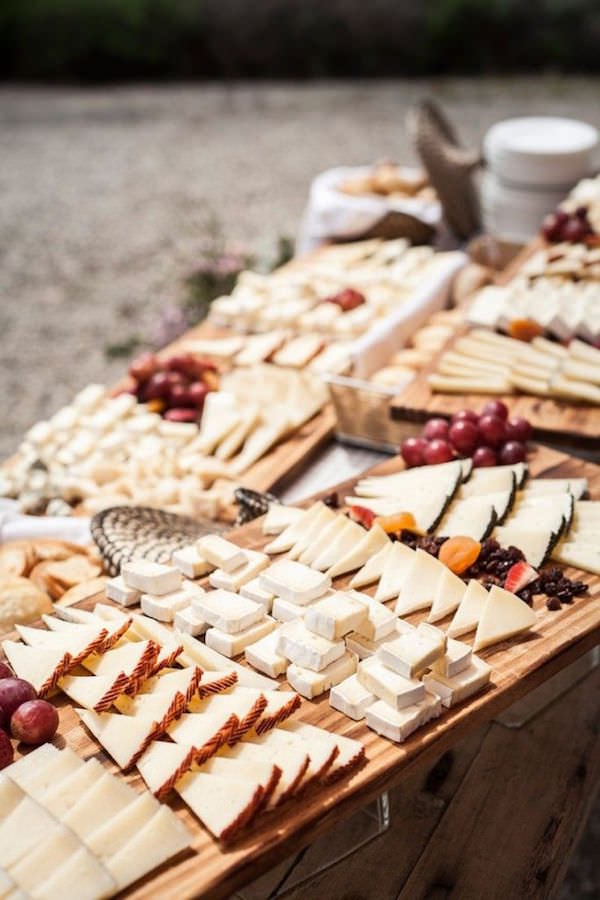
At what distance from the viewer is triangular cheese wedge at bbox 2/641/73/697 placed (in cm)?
191

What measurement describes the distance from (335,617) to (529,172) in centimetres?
357

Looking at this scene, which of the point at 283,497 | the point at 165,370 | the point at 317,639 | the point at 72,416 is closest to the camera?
the point at 317,639

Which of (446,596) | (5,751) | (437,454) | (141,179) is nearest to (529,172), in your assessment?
(437,454)

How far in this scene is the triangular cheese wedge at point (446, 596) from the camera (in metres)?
2.12

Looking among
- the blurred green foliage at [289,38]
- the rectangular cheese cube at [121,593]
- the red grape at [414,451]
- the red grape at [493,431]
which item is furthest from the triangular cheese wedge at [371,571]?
the blurred green foliage at [289,38]

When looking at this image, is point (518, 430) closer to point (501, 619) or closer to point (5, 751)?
point (501, 619)

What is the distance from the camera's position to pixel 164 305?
7.73 metres

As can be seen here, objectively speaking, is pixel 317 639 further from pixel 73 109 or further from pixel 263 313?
pixel 73 109

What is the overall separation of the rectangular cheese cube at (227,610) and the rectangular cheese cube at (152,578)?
10 cm

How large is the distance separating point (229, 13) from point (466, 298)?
11077 mm

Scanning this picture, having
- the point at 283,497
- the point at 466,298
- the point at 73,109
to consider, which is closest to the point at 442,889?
the point at 283,497

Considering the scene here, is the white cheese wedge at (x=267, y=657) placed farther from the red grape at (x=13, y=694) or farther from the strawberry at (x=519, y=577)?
the strawberry at (x=519, y=577)

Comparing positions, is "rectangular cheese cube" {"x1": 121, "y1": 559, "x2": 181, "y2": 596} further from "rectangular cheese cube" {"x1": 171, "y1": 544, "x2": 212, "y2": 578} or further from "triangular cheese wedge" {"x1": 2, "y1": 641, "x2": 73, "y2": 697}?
"triangular cheese wedge" {"x1": 2, "y1": 641, "x2": 73, "y2": 697}

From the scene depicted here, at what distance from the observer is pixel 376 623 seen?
1.98 metres
